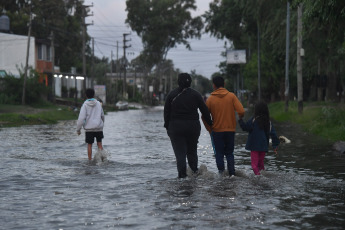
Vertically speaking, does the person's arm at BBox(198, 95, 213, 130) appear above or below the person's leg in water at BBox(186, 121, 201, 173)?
above

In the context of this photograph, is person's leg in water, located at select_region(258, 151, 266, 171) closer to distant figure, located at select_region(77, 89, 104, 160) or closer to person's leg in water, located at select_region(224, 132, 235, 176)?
person's leg in water, located at select_region(224, 132, 235, 176)

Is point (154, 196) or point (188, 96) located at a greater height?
point (188, 96)

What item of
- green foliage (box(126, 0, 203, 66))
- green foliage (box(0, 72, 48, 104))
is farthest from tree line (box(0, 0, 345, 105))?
green foliage (box(0, 72, 48, 104))

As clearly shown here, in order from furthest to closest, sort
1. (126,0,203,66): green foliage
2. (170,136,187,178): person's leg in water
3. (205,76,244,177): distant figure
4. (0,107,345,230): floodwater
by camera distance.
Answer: (126,0,203,66): green foliage → (205,76,244,177): distant figure → (170,136,187,178): person's leg in water → (0,107,345,230): floodwater

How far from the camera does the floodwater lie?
281 inches

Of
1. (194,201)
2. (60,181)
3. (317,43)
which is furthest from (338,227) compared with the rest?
(317,43)

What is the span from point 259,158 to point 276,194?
205 cm

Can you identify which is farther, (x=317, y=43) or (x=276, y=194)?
(x=317, y=43)

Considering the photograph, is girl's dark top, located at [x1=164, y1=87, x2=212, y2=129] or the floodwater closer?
the floodwater

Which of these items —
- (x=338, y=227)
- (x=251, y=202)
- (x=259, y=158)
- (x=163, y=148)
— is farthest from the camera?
(x=163, y=148)

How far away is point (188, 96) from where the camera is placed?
1034cm

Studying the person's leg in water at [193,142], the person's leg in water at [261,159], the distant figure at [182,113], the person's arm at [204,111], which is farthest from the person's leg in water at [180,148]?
the person's leg in water at [261,159]

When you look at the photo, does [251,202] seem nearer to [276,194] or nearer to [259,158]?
[276,194]

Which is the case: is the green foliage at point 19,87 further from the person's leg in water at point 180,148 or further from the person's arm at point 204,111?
the person's arm at point 204,111
